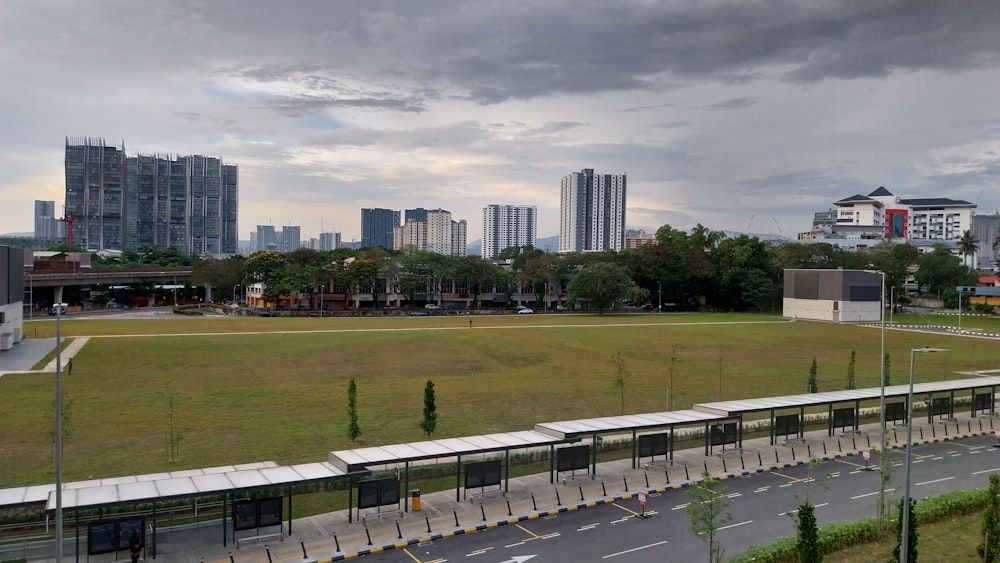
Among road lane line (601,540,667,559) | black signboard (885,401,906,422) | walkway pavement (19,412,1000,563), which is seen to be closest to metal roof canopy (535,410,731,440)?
walkway pavement (19,412,1000,563)

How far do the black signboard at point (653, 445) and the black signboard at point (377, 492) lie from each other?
1162cm

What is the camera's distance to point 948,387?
42.5 m

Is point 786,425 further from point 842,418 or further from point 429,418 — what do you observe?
point 429,418

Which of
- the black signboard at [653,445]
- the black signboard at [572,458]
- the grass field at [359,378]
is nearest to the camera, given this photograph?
the black signboard at [572,458]

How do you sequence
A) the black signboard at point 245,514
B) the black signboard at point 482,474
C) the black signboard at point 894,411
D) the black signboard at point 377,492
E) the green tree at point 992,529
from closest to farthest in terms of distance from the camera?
1. the green tree at point 992,529
2. the black signboard at point 245,514
3. the black signboard at point 377,492
4. the black signboard at point 482,474
5. the black signboard at point 894,411

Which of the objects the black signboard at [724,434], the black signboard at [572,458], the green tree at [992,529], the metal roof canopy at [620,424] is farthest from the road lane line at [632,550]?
the black signboard at [724,434]

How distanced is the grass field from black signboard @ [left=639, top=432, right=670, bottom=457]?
9.89m

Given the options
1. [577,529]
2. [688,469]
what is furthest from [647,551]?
[688,469]

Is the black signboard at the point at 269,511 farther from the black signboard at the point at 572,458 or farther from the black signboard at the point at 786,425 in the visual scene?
the black signboard at the point at 786,425

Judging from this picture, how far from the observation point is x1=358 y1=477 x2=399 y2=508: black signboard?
2450 centimetres

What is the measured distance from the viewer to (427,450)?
1038 inches

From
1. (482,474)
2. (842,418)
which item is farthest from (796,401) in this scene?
(482,474)

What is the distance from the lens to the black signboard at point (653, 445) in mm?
31203

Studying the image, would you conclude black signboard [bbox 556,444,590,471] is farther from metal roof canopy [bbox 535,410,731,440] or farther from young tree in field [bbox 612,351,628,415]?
young tree in field [bbox 612,351,628,415]
